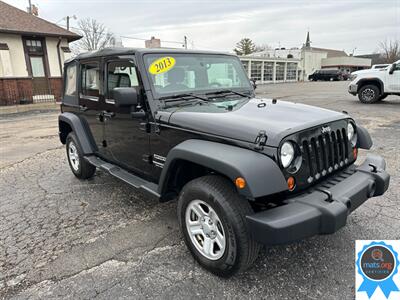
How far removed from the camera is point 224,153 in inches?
91.3

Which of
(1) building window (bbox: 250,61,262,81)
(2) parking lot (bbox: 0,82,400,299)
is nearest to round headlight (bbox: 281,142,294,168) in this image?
(2) parking lot (bbox: 0,82,400,299)

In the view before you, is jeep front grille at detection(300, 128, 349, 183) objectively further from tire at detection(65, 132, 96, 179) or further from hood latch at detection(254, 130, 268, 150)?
tire at detection(65, 132, 96, 179)

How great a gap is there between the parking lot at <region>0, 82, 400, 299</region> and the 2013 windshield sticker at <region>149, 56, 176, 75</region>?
1663 millimetres

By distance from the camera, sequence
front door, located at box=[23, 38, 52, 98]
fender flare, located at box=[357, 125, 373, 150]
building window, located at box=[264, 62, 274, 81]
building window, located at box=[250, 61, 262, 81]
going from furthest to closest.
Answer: building window, located at box=[264, 62, 274, 81]
building window, located at box=[250, 61, 262, 81]
front door, located at box=[23, 38, 52, 98]
fender flare, located at box=[357, 125, 373, 150]

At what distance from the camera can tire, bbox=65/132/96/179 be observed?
4.72 metres

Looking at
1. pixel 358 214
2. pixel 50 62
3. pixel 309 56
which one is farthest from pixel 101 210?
pixel 309 56

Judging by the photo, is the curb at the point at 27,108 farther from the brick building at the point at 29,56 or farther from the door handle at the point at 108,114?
the door handle at the point at 108,114

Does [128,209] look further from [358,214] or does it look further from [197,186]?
[358,214]

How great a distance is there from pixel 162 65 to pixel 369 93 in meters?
12.4

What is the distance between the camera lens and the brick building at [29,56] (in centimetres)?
1605

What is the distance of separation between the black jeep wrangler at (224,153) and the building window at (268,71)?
39807mm

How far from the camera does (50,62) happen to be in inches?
722

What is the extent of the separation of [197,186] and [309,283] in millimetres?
1169

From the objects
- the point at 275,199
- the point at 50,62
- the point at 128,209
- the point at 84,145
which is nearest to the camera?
the point at 275,199
